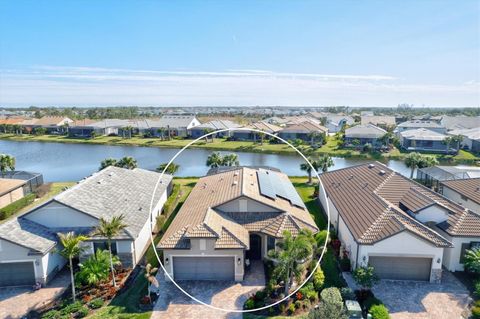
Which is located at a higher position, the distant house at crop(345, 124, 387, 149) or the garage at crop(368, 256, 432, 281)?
the distant house at crop(345, 124, 387, 149)

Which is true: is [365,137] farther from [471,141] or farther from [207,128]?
[207,128]

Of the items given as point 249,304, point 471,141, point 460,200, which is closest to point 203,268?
point 249,304

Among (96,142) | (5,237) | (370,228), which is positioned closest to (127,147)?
(96,142)

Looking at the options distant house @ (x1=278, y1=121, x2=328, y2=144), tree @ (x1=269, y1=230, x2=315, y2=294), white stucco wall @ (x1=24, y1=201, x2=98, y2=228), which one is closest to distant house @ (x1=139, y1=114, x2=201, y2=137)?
distant house @ (x1=278, y1=121, x2=328, y2=144)

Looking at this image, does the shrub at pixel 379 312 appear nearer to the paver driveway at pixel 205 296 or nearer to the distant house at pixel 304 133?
the paver driveway at pixel 205 296

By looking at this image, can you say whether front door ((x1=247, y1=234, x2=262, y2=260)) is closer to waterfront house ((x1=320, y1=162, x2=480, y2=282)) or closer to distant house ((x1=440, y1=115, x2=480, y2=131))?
waterfront house ((x1=320, y1=162, x2=480, y2=282))

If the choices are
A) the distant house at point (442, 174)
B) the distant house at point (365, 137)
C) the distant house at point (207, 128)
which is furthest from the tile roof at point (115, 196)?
the distant house at point (207, 128)
